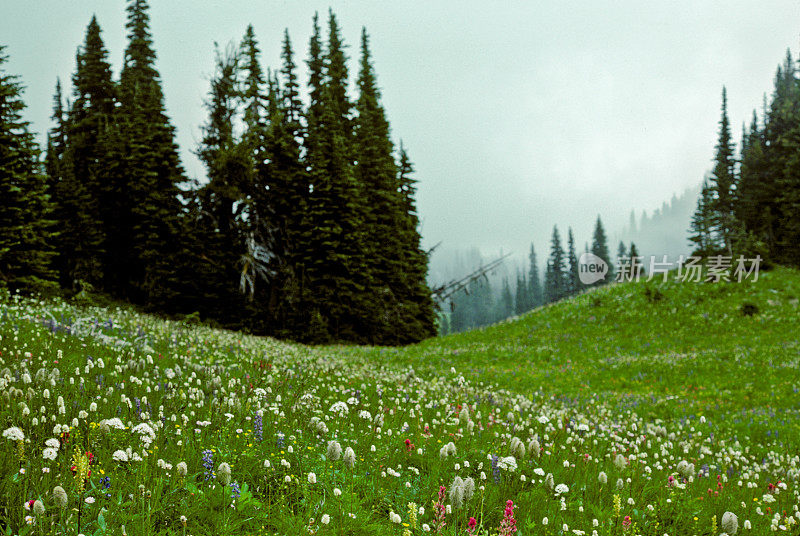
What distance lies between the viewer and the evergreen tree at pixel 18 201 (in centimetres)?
1675

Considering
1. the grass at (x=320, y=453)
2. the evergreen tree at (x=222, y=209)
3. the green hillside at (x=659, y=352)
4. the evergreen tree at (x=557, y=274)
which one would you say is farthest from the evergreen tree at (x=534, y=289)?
the grass at (x=320, y=453)

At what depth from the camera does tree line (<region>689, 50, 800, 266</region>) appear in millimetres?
45844

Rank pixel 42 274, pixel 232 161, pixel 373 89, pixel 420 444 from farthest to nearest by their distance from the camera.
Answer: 1. pixel 373 89
2. pixel 232 161
3. pixel 42 274
4. pixel 420 444

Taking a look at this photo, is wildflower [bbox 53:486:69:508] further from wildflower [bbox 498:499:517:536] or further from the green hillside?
the green hillside

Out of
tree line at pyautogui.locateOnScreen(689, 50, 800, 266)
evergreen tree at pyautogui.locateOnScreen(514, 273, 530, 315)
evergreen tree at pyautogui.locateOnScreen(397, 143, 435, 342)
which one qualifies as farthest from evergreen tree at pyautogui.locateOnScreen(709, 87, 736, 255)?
evergreen tree at pyautogui.locateOnScreen(514, 273, 530, 315)

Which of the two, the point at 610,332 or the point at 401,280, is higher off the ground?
the point at 401,280

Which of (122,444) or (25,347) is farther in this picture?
(25,347)

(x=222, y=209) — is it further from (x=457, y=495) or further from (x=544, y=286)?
(x=544, y=286)

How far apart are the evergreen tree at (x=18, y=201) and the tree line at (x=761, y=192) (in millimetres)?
54922

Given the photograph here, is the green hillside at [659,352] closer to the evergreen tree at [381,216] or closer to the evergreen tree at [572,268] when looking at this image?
the evergreen tree at [381,216]

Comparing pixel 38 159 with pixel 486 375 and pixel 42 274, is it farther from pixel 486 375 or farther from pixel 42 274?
pixel 486 375

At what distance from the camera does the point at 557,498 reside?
13.3 ft

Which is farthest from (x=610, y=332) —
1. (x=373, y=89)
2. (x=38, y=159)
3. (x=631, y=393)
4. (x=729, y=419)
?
(x=38, y=159)

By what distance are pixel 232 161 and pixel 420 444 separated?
2539 centimetres
